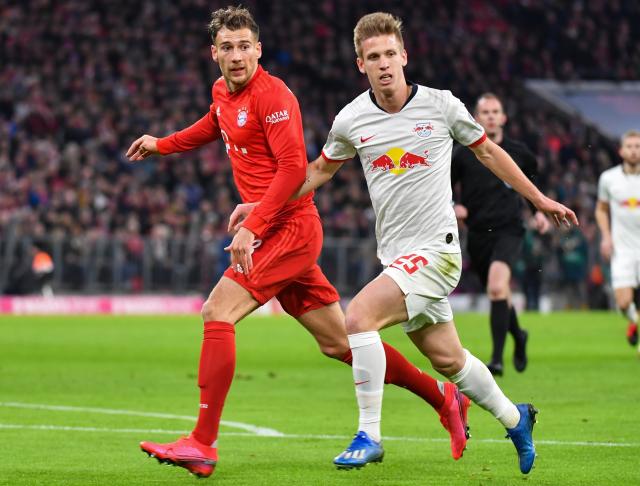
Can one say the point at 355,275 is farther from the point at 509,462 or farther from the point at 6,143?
the point at 509,462

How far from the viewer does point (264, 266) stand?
26.0 ft

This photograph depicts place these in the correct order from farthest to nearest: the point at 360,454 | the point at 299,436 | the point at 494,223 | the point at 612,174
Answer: the point at 612,174 → the point at 494,223 → the point at 299,436 → the point at 360,454

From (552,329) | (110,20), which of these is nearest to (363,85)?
(110,20)

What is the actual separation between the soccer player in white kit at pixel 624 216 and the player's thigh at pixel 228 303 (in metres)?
9.10

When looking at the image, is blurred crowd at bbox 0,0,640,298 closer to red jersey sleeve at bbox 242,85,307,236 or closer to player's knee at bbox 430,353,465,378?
red jersey sleeve at bbox 242,85,307,236

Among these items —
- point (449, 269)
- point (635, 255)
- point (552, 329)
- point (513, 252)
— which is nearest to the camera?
point (449, 269)

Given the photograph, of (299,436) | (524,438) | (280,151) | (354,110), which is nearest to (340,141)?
(354,110)

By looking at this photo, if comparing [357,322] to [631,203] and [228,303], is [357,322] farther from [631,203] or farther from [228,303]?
[631,203]

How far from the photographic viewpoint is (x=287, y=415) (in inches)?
430

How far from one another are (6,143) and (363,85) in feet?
40.1

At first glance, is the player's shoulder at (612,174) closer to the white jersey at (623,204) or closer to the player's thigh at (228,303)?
the white jersey at (623,204)

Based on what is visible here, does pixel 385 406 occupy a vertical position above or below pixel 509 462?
below

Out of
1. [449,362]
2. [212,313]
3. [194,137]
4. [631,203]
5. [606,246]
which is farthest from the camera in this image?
[631,203]

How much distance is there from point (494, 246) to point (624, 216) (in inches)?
132
